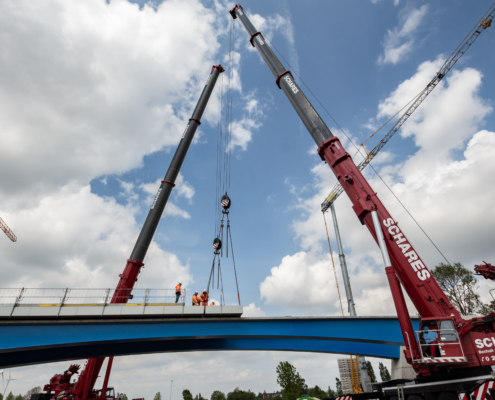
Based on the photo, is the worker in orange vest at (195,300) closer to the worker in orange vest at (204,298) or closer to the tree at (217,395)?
the worker in orange vest at (204,298)

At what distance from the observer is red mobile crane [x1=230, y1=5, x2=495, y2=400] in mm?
9688

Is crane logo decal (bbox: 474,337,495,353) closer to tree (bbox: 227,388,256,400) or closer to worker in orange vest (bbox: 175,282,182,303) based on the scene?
worker in orange vest (bbox: 175,282,182,303)

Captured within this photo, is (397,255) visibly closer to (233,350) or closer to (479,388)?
(479,388)

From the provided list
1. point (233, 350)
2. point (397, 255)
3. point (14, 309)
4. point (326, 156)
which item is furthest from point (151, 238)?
point (397, 255)

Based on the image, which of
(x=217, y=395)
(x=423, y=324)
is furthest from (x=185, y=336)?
(x=217, y=395)

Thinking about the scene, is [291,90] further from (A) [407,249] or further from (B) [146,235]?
(B) [146,235]

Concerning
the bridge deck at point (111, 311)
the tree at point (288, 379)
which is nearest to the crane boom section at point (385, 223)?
the bridge deck at point (111, 311)

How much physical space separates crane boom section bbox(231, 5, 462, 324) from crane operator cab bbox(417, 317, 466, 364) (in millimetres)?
488

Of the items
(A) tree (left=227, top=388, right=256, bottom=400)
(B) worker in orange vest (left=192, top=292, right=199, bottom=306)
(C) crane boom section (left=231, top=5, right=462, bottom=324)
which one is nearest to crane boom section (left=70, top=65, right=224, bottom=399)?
(B) worker in orange vest (left=192, top=292, right=199, bottom=306)

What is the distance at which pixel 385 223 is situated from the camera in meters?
12.6

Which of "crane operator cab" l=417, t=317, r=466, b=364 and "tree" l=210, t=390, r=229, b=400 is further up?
"tree" l=210, t=390, r=229, b=400

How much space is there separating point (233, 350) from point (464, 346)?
50.6 feet

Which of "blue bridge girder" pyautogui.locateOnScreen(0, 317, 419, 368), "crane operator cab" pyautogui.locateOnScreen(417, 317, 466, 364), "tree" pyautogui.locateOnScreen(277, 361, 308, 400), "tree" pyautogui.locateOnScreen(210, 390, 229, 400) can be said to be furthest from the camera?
"tree" pyautogui.locateOnScreen(210, 390, 229, 400)

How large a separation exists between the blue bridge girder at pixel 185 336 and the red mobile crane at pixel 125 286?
4.60 feet
